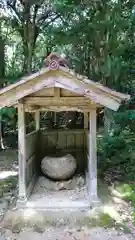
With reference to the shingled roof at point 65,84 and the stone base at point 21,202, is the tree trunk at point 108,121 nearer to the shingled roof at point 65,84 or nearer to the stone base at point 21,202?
the shingled roof at point 65,84

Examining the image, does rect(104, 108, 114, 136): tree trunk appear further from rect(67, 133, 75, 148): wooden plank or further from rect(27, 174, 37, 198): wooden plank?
rect(27, 174, 37, 198): wooden plank

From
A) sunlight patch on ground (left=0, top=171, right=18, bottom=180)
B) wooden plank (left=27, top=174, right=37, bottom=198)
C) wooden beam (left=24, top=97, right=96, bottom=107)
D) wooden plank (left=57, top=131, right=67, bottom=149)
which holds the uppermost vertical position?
wooden beam (left=24, top=97, right=96, bottom=107)

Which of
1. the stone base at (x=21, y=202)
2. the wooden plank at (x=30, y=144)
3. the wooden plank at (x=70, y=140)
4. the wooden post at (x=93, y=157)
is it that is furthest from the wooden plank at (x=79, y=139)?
the stone base at (x=21, y=202)

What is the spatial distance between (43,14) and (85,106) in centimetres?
754

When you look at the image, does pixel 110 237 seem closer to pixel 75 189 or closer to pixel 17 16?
pixel 75 189

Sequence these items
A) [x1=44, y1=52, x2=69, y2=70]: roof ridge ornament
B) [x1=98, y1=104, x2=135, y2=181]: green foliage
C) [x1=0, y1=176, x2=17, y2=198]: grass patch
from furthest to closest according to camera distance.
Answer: [x1=98, y1=104, x2=135, y2=181]: green foliage
[x1=0, y1=176, x2=17, y2=198]: grass patch
[x1=44, y1=52, x2=69, y2=70]: roof ridge ornament

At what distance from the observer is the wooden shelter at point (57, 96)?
4062mm

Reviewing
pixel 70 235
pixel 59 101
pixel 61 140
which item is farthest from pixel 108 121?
pixel 70 235

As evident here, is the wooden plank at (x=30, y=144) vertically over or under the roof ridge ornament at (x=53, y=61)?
under

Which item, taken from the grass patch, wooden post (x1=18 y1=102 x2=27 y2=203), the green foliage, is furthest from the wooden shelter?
the green foliage

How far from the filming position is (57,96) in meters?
4.41

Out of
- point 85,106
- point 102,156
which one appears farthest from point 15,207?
point 102,156

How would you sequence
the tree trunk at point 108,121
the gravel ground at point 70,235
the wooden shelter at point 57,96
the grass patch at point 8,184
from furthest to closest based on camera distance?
1. the tree trunk at point 108,121
2. the grass patch at point 8,184
3. the wooden shelter at point 57,96
4. the gravel ground at point 70,235

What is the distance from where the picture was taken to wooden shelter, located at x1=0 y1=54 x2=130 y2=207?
13.3 ft
